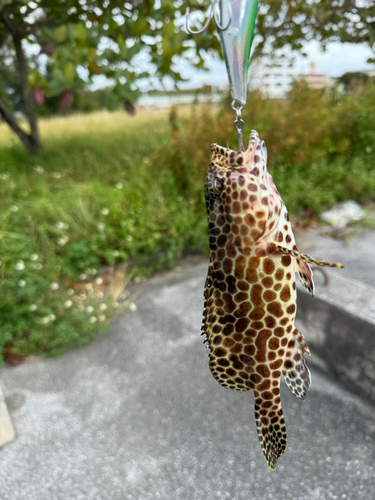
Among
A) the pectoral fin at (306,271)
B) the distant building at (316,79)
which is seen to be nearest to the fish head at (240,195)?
the pectoral fin at (306,271)

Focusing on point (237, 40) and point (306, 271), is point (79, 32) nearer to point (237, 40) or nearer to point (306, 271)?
point (237, 40)

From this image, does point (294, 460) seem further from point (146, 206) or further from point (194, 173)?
point (194, 173)

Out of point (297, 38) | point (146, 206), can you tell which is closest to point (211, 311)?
point (146, 206)

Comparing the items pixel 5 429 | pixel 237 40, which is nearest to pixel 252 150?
pixel 237 40

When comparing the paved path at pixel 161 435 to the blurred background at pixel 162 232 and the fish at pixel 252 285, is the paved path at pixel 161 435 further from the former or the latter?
the fish at pixel 252 285

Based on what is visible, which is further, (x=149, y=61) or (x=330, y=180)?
(x=330, y=180)

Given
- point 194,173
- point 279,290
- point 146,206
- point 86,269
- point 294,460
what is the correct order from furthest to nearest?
1. point 194,173
2. point 146,206
3. point 86,269
4. point 294,460
5. point 279,290

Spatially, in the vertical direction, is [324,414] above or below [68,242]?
below
